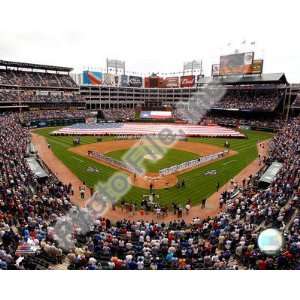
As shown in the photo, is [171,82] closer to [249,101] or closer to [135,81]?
[135,81]

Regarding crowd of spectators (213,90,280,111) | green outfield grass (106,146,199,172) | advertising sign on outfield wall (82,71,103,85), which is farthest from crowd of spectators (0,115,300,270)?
advertising sign on outfield wall (82,71,103,85)

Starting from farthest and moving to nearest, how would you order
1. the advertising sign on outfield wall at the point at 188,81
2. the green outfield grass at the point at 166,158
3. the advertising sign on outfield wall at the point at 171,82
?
the advertising sign on outfield wall at the point at 171,82 < the advertising sign on outfield wall at the point at 188,81 < the green outfield grass at the point at 166,158

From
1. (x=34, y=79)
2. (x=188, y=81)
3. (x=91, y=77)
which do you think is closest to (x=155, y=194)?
(x=34, y=79)

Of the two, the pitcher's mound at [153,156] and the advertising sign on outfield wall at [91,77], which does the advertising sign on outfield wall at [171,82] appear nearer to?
the advertising sign on outfield wall at [91,77]

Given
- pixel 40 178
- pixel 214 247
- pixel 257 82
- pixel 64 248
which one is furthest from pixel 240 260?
pixel 257 82

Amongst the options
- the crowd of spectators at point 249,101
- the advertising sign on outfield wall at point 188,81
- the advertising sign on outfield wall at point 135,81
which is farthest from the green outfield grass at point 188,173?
the advertising sign on outfield wall at point 135,81

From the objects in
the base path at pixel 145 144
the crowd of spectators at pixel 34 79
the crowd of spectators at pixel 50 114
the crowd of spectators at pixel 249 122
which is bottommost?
the base path at pixel 145 144
